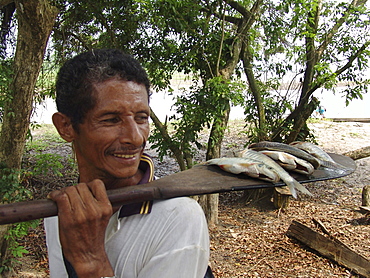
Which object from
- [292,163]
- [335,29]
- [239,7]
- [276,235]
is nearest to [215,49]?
[239,7]

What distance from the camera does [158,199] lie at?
4.47ft

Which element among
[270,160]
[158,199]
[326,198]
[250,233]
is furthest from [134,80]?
[326,198]

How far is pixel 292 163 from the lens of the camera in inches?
77.2

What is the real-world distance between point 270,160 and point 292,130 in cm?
532

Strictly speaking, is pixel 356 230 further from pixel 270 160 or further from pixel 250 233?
pixel 270 160

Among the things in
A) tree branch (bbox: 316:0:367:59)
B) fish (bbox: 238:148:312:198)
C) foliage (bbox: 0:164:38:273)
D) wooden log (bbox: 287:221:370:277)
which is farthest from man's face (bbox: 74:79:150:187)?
tree branch (bbox: 316:0:367:59)

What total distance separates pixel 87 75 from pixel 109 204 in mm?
507

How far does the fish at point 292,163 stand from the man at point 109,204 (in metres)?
0.77

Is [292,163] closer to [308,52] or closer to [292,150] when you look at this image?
[292,150]

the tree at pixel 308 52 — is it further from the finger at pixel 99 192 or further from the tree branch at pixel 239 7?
the finger at pixel 99 192

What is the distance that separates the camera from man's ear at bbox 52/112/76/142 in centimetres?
149

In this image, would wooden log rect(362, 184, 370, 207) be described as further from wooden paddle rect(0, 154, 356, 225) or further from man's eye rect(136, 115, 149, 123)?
man's eye rect(136, 115, 149, 123)

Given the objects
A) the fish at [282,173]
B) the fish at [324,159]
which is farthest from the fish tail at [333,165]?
the fish at [282,173]

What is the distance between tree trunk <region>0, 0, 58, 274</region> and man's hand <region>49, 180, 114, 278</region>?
9.89 ft
